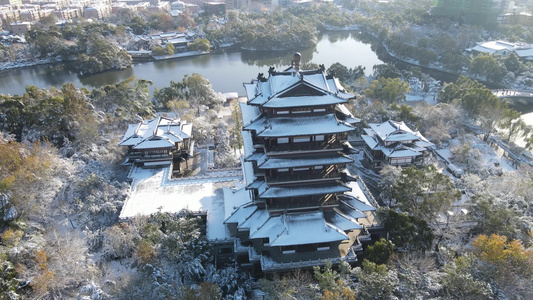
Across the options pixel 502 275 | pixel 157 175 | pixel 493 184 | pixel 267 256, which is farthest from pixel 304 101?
pixel 493 184

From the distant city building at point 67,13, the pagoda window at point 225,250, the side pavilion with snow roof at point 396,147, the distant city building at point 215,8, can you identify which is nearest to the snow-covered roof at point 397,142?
the side pavilion with snow roof at point 396,147

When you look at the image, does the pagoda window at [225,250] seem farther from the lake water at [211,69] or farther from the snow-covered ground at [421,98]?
the snow-covered ground at [421,98]

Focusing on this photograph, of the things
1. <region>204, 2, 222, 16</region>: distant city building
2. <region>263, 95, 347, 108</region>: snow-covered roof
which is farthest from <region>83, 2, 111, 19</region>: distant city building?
<region>263, 95, 347, 108</region>: snow-covered roof

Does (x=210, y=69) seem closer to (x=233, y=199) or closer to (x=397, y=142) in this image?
(x=397, y=142)

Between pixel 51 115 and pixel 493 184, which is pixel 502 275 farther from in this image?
Answer: pixel 51 115

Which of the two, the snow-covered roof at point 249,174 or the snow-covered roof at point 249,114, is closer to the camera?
the snow-covered roof at point 249,114

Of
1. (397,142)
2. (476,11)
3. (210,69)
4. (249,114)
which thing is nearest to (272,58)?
(210,69)
